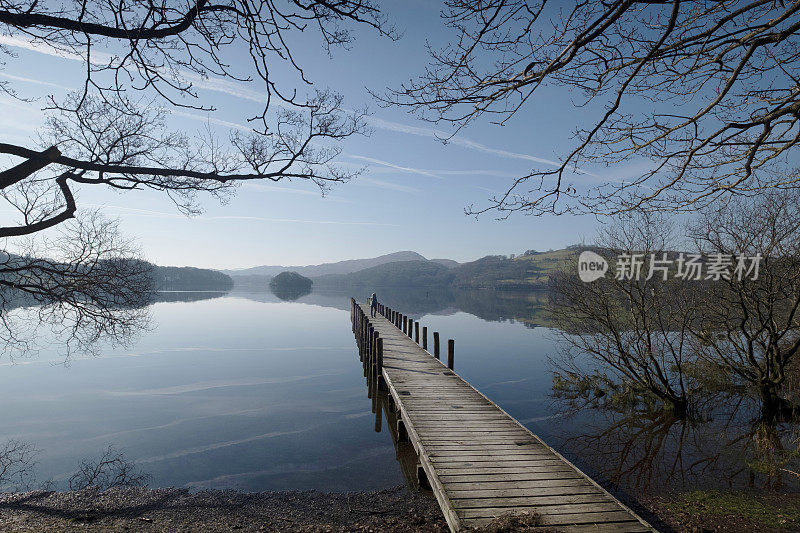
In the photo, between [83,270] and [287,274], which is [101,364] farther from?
[287,274]

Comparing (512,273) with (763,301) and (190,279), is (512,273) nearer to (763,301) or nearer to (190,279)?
(190,279)

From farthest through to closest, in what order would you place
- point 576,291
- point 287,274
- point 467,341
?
point 287,274, point 467,341, point 576,291

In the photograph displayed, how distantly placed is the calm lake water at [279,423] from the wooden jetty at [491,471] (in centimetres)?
169

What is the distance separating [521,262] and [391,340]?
507 feet

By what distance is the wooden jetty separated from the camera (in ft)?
16.4

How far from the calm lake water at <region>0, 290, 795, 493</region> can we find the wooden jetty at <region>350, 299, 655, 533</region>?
5.55 ft

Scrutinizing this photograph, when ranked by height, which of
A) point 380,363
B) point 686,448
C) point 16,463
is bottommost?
point 16,463

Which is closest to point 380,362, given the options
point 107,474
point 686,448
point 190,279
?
point 107,474

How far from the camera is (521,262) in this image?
550 feet

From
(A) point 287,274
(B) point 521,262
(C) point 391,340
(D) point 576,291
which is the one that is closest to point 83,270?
(D) point 576,291

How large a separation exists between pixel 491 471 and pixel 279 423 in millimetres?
8845

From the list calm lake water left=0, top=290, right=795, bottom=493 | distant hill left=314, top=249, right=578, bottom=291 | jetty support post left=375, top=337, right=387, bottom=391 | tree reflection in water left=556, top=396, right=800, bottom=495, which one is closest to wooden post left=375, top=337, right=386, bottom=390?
jetty support post left=375, top=337, right=387, bottom=391

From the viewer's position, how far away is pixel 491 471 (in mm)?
6133

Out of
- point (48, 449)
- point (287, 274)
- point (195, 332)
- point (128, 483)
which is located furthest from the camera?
point (287, 274)
